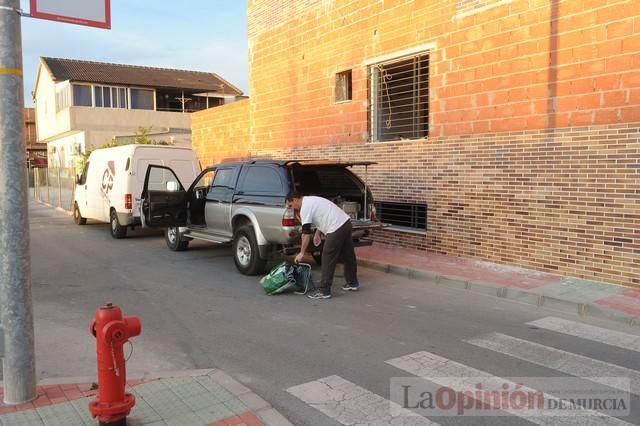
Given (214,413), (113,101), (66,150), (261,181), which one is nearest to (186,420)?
(214,413)

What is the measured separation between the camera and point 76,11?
3955 millimetres

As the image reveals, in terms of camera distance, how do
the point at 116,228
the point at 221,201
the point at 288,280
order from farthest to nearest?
1. the point at 116,228
2. the point at 221,201
3. the point at 288,280

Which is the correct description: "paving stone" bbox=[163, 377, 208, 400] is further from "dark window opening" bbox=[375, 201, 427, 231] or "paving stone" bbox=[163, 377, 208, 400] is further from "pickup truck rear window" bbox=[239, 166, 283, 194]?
"dark window opening" bbox=[375, 201, 427, 231]

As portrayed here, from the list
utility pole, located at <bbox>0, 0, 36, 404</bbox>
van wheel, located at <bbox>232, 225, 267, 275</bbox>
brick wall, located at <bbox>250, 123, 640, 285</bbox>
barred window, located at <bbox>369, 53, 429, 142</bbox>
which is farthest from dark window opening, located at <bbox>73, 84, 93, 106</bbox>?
utility pole, located at <bbox>0, 0, 36, 404</bbox>

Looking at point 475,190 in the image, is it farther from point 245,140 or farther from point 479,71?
point 245,140

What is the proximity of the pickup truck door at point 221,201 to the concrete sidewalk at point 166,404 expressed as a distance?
18.5 feet

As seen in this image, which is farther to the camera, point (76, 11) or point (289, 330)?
point (289, 330)

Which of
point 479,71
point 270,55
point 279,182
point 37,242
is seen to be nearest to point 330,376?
point 279,182

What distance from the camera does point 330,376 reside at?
15.5 ft

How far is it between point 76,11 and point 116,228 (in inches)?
425

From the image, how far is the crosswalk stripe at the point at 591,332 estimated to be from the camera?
572 cm

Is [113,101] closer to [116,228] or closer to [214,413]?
[116,228]

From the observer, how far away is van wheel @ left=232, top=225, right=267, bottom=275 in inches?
356

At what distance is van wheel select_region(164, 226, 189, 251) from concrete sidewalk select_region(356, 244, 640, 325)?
393 centimetres
